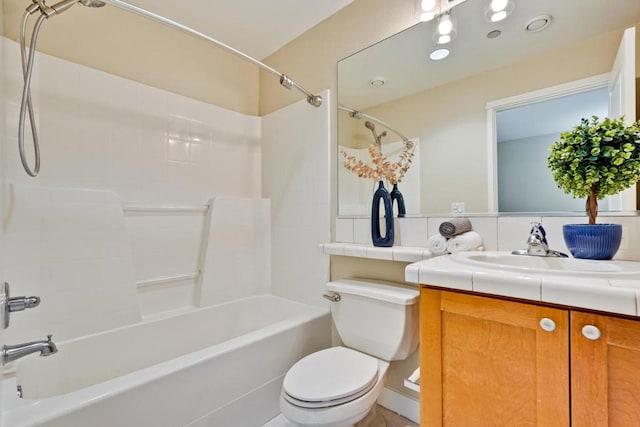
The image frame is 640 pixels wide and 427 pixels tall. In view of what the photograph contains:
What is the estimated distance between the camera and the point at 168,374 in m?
1.12

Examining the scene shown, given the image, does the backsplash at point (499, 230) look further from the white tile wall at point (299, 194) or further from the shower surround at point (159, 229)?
the shower surround at point (159, 229)

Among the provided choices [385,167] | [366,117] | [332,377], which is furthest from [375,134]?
[332,377]

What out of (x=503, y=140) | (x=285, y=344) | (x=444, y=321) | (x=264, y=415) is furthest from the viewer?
(x=285, y=344)

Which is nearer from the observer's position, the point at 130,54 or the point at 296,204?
the point at 130,54

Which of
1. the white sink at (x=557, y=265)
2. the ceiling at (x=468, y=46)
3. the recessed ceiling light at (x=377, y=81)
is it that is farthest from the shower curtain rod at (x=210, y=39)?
the white sink at (x=557, y=265)

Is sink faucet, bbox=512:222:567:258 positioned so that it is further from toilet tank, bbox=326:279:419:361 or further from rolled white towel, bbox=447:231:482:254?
toilet tank, bbox=326:279:419:361

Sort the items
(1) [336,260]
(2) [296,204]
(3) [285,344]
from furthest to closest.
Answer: (2) [296,204] < (1) [336,260] < (3) [285,344]

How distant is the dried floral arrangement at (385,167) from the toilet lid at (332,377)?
36.5 inches

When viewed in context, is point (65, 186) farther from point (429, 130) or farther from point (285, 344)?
point (429, 130)

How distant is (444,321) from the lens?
0.82 m

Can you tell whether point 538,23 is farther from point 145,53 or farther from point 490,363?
point 145,53

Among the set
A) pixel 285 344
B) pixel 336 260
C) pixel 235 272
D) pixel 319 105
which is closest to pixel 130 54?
pixel 319 105

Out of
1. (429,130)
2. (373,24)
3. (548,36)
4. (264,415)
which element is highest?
(373,24)

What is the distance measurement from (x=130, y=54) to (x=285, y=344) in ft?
6.30
